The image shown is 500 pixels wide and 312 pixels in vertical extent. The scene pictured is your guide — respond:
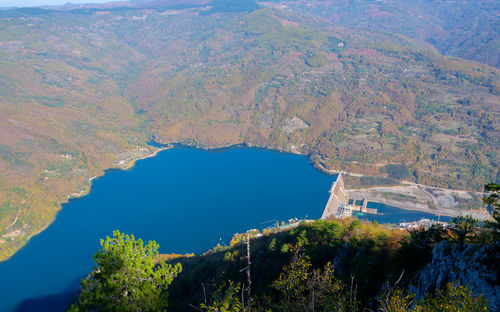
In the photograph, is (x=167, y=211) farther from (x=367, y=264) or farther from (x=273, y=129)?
(x=273, y=129)

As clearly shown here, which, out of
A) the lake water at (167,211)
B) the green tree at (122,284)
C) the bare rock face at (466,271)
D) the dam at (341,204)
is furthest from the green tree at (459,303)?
the dam at (341,204)

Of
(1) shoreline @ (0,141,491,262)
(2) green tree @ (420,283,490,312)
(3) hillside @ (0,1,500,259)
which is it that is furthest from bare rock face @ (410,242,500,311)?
(3) hillside @ (0,1,500,259)

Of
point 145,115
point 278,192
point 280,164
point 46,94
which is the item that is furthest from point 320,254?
point 46,94

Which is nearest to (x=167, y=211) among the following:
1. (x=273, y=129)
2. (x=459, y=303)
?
(x=273, y=129)

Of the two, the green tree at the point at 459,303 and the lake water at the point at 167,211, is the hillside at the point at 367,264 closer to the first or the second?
the green tree at the point at 459,303

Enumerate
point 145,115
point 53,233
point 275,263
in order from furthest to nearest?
1. point 145,115
2. point 53,233
3. point 275,263

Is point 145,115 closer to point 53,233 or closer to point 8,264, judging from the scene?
point 53,233
